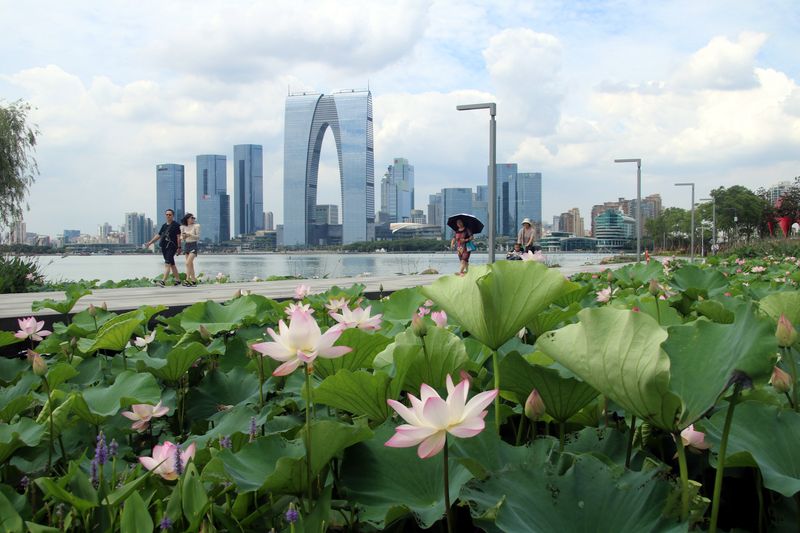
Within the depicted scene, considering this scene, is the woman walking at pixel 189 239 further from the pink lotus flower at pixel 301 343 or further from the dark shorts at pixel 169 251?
the pink lotus flower at pixel 301 343

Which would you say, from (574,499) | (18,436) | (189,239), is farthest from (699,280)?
(189,239)

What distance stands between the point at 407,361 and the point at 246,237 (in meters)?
82.2

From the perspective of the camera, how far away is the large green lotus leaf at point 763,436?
795 millimetres

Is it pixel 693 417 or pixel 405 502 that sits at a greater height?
pixel 693 417

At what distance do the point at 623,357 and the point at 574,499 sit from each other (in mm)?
173

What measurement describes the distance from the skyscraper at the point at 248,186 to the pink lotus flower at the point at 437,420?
103 m

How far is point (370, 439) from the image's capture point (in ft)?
2.82

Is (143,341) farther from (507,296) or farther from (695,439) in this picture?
(695,439)

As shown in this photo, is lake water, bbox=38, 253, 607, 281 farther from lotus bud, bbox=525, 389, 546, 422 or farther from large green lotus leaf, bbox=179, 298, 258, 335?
lotus bud, bbox=525, 389, 546, 422

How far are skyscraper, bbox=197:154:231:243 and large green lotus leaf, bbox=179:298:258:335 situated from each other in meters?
79.9

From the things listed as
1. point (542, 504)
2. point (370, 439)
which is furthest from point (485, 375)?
point (542, 504)

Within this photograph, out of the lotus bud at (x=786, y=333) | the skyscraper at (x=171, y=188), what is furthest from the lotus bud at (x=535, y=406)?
the skyscraper at (x=171, y=188)

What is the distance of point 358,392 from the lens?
0.96 metres

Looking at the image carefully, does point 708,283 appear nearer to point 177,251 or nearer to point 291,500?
point 291,500
